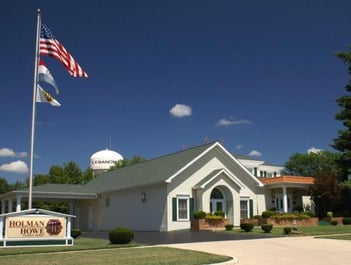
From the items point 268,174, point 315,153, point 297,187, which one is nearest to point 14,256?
point 297,187

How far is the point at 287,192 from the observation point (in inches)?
1721

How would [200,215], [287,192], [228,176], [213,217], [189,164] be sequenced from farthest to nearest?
[287,192] → [228,176] → [189,164] → [213,217] → [200,215]

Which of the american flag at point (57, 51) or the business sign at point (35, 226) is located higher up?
the american flag at point (57, 51)

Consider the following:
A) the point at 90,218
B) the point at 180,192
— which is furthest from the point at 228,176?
the point at 90,218

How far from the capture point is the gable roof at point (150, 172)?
34281mm

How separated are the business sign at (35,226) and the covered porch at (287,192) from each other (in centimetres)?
2403

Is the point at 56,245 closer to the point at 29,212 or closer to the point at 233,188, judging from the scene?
the point at 29,212

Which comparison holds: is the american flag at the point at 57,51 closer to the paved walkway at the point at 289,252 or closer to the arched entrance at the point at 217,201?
the paved walkway at the point at 289,252

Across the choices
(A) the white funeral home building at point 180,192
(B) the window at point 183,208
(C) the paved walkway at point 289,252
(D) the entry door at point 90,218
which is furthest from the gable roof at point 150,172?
(C) the paved walkway at point 289,252

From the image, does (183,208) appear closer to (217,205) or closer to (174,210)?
(174,210)

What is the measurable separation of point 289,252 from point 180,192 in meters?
17.5

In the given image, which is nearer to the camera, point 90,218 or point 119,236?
point 119,236

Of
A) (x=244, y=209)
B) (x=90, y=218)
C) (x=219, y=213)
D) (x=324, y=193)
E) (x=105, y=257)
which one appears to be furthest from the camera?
(x=90, y=218)

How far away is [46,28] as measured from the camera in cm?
2275
